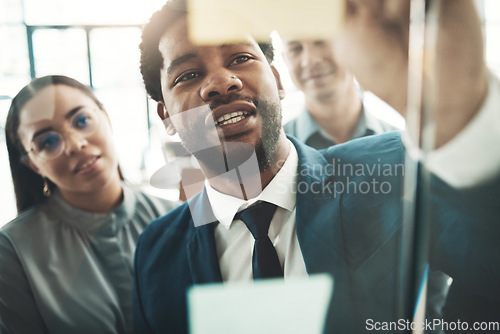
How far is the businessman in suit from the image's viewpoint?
0.99 meters

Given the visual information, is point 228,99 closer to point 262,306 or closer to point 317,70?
point 317,70

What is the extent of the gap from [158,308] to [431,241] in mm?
795

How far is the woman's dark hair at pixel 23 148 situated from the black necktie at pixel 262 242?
532 mm

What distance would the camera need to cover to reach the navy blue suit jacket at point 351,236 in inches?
39.8

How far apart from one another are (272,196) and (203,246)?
25 centimetres

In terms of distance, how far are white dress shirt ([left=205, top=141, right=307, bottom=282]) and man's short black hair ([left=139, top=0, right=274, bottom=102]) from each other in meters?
0.30

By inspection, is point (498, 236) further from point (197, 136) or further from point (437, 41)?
point (197, 136)

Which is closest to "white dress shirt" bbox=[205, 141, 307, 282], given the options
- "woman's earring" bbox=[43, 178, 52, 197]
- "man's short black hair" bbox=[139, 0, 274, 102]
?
"man's short black hair" bbox=[139, 0, 274, 102]

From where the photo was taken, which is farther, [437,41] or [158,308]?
[158,308]

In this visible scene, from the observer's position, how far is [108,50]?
104 centimetres

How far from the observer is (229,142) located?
1.01m

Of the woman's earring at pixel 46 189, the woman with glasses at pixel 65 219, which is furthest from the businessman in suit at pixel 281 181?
the woman's earring at pixel 46 189

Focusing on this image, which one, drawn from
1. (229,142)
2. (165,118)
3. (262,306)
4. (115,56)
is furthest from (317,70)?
(262,306)

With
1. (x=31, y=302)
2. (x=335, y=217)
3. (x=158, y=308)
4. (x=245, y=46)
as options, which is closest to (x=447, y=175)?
(x=335, y=217)
